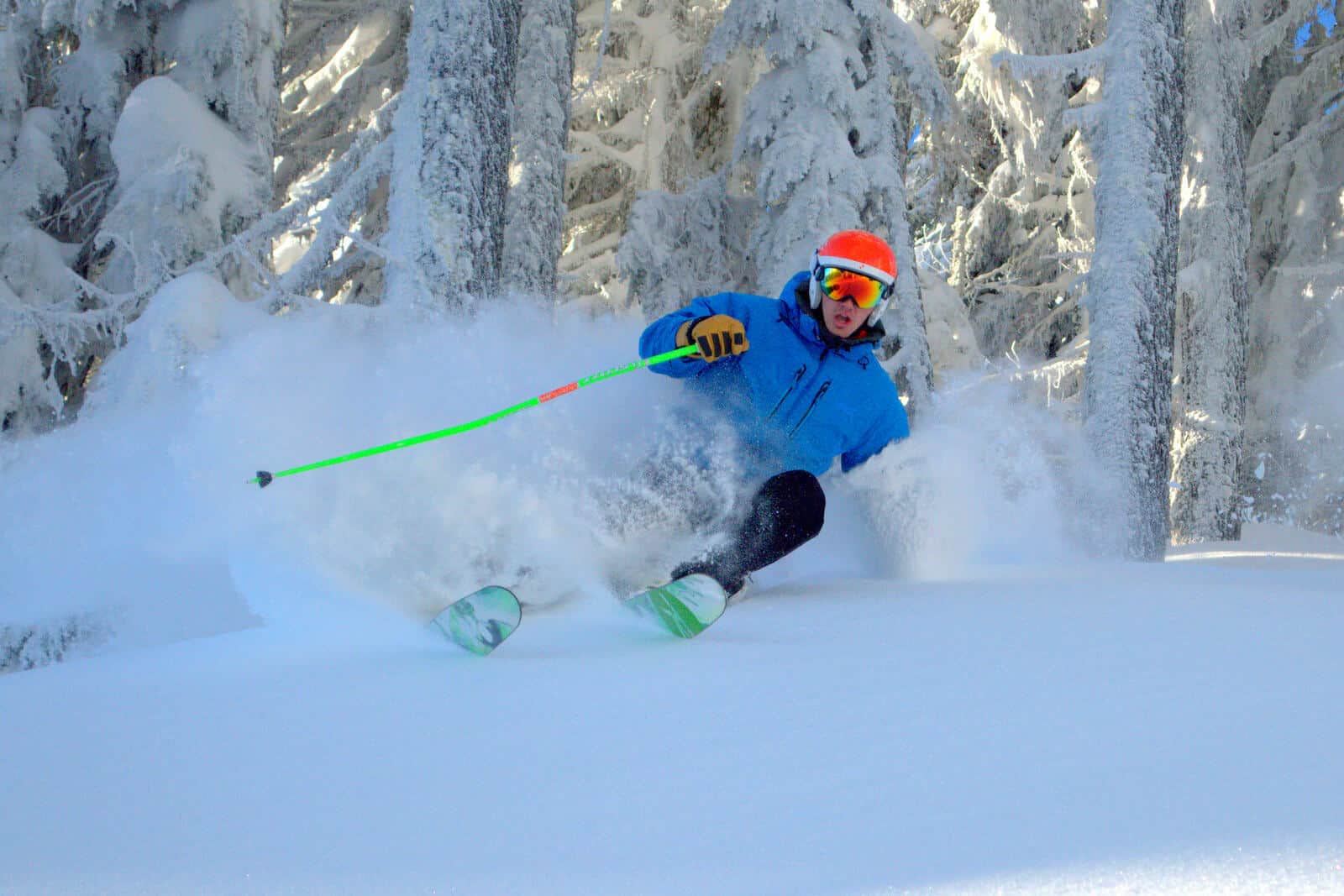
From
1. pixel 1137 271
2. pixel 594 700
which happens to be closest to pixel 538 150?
pixel 1137 271

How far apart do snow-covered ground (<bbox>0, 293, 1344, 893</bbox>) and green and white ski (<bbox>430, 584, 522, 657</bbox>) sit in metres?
0.07

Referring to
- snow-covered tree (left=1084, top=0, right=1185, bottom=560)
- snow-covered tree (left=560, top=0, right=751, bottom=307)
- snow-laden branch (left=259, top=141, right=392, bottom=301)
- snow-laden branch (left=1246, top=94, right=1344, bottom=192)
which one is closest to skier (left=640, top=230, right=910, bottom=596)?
snow-laden branch (left=259, top=141, right=392, bottom=301)

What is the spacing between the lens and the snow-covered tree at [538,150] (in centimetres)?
905

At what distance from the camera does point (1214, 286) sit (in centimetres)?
1123

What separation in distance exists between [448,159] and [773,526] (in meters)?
3.58

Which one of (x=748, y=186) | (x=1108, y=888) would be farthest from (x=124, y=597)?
(x=748, y=186)

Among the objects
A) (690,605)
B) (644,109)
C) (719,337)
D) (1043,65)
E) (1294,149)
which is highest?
(644,109)

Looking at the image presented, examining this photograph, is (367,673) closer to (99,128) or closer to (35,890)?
(35,890)

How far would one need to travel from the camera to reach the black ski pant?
3879mm

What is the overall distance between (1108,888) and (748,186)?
10070mm

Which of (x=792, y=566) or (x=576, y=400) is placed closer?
(x=576, y=400)

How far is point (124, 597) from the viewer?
5672 mm

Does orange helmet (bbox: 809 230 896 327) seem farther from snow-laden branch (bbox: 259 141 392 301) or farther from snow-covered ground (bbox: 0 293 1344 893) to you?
snow-laden branch (bbox: 259 141 392 301)

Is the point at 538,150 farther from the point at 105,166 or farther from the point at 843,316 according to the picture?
the point at 843,316
